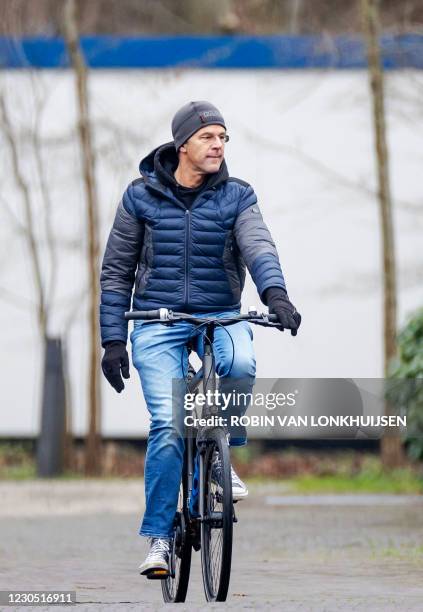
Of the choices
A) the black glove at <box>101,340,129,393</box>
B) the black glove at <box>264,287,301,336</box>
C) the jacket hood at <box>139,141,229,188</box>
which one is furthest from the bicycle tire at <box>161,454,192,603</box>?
the jacket hood at <box>139,141,229,188</box>

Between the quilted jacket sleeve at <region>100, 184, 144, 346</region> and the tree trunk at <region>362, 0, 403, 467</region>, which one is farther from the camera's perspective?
the tree trunk at <region>362, 0, 403, 467</region>

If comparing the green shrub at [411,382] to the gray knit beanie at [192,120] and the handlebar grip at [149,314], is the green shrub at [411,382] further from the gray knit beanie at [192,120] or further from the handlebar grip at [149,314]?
the handlebar grip at [149,314]

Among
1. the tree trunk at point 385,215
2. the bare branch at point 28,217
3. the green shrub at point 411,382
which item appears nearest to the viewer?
the green shrub at point 411,382

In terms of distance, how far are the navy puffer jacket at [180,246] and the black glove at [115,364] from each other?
0.06m

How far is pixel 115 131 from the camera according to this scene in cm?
1484

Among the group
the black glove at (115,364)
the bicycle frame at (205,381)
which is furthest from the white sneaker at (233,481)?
the black glove at (115,364)

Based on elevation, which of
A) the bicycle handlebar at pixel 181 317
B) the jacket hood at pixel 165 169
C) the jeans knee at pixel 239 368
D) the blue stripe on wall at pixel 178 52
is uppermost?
the blue stripe on wall at pixel 178 52

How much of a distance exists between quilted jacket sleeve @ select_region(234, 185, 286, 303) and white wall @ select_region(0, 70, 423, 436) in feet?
26.7

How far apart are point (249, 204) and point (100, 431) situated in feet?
26.1

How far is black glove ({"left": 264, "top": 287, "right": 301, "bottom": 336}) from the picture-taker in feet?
20.6

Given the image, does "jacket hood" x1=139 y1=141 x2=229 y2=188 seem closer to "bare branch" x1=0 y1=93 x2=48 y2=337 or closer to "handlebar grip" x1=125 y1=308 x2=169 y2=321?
"handlebar grip" x1=125 y1=308 x2=169 y2=321

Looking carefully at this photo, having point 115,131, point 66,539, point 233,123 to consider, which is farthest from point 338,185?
point 66,539

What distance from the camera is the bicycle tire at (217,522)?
20.0 feet

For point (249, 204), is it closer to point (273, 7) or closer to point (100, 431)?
point (100, 431)
